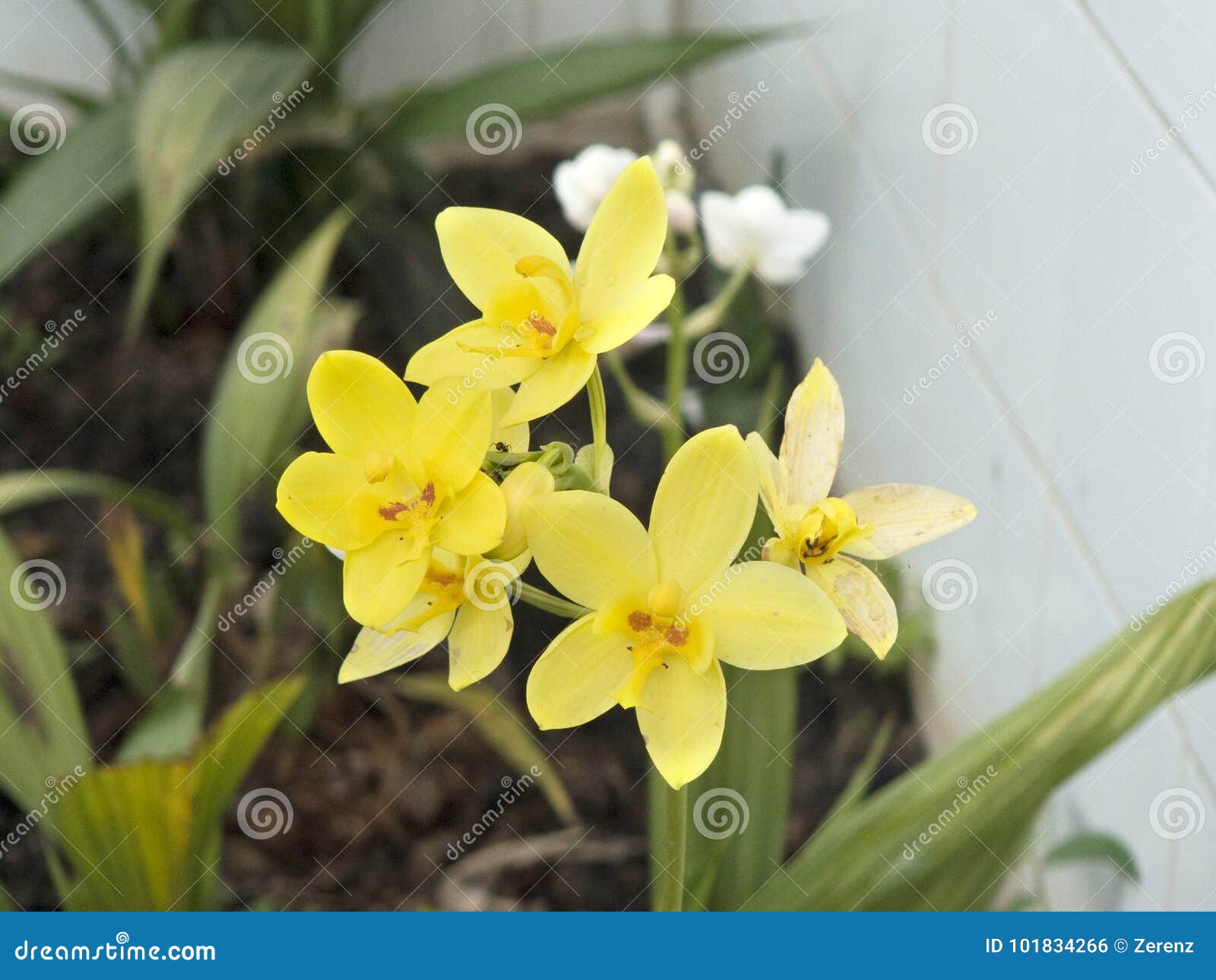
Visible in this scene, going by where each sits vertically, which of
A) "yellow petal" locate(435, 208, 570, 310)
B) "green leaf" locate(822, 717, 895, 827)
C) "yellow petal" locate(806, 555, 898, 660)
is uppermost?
"yellow petal" locate(435, 208, 570, 310)

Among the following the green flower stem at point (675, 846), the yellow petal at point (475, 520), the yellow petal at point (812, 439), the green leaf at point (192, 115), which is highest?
the green leaf at point (192, 115)

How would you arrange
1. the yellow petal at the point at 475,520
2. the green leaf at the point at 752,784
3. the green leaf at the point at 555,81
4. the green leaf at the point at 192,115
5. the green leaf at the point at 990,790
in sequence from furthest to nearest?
1. the green leaf at the point at 555,81
2. the green leaf at the point at 192,115
3. the green leaf at the point at 752,784
4. the green leaf at the point at 990,790
5. the yellow petal at the point at 475,520

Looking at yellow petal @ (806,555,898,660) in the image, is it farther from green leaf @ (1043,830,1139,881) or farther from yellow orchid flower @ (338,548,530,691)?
green leaf @ (1043,830,1139,881)

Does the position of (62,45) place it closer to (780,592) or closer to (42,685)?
(42,685)

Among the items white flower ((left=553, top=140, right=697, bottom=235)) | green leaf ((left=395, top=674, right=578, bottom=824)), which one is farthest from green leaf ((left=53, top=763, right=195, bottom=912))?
white flower ((left=553, top=140, right=697, bottom=235))

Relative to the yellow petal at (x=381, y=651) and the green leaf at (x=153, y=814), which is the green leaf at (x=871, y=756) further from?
the yellow petal at (x=381, y=651)

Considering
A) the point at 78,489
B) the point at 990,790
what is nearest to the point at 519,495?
the point at 990,790

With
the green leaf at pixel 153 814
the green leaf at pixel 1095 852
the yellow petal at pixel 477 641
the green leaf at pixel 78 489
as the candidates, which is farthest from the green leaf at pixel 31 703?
the green leaf at pixel 1095 852
